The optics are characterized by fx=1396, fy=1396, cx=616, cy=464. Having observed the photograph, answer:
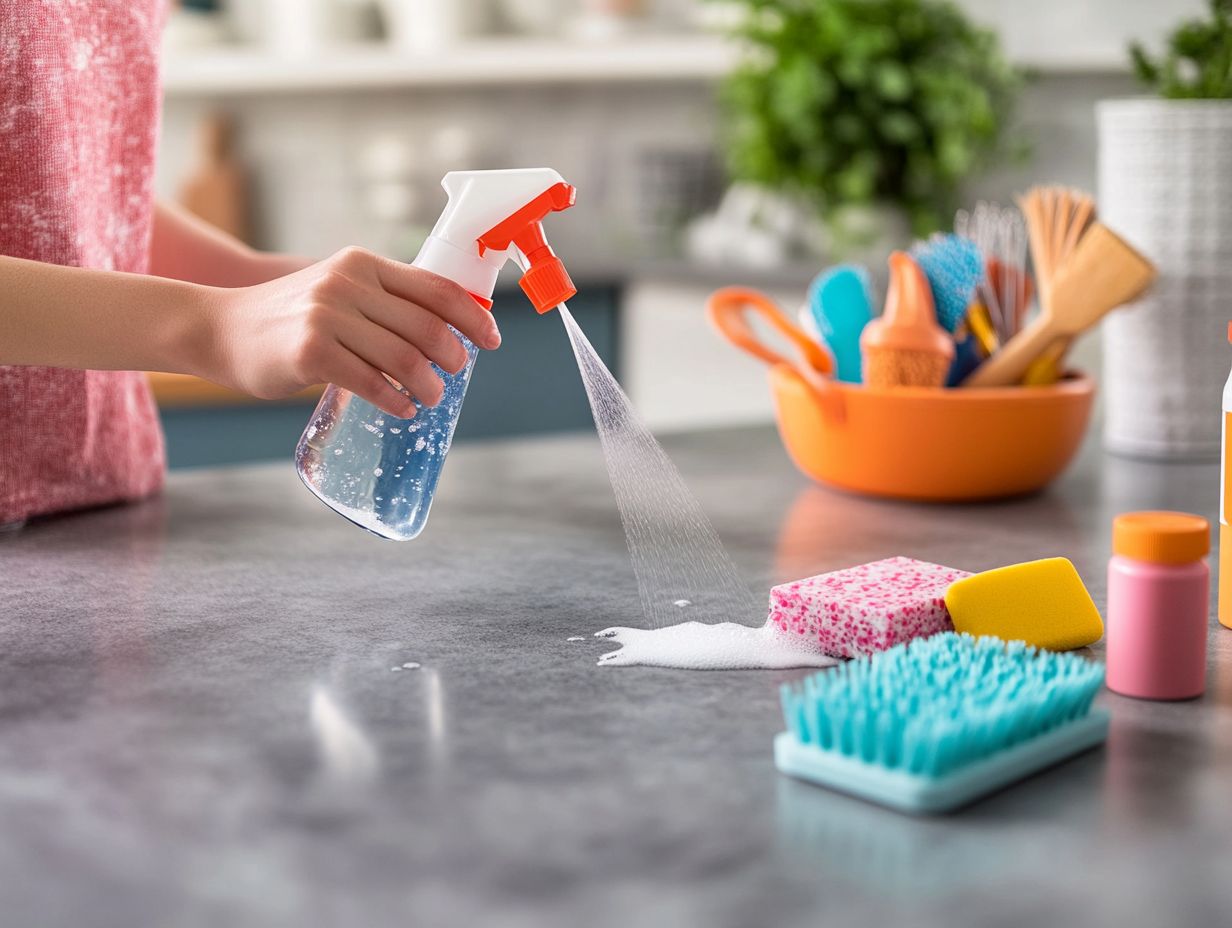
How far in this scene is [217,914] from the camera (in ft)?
1.49

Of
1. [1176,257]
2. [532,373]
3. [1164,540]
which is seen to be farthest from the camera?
[532,373]

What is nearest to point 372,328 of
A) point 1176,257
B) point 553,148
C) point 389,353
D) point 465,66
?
point 389,353

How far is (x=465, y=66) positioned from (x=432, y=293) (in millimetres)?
2031

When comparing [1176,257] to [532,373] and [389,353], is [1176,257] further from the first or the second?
[532,373]

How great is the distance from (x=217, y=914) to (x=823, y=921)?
0.20 metres

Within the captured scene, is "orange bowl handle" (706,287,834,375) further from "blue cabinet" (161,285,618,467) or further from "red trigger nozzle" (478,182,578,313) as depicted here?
"blue cabinet" (161,285,618,467)

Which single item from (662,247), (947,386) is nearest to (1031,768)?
(947,386)

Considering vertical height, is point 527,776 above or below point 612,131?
below

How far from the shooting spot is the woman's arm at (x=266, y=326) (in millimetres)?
709

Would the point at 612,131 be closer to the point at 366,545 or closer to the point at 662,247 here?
the point at 662,247

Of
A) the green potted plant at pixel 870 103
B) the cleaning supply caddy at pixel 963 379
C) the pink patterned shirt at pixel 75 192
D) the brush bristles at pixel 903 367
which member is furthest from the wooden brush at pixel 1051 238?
the green potted plant at pixel 870 103

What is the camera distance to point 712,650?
0.72m

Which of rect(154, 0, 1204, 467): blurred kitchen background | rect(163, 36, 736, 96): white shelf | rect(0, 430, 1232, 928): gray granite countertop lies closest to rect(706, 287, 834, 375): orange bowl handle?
rect(0, 430, 1232, 928): gray granite countertop

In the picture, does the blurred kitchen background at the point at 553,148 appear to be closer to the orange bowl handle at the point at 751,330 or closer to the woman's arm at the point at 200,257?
the orange bowl handle at the point at 751,330
